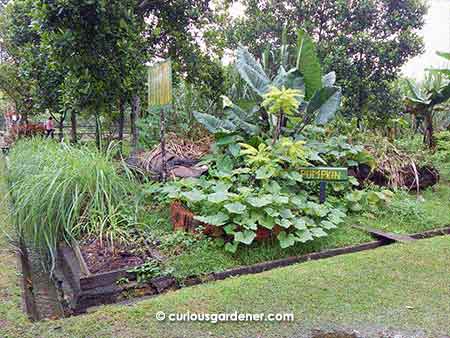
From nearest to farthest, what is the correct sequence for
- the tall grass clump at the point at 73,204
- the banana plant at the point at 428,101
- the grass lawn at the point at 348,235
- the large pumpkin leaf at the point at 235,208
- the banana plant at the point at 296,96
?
the grass lawn at the point at 348,235
the large pumpkin leaf at the point at 235,208
the tall grass clump at the point at 73,204
the banana plant at the point at 296,96
the banana plant at the point at 428,101

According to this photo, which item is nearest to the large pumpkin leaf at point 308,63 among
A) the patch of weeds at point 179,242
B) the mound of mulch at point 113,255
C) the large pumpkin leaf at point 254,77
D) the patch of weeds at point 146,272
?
the large pumpkin leaf at point 254,77

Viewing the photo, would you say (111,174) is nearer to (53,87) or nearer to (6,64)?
(53,87)

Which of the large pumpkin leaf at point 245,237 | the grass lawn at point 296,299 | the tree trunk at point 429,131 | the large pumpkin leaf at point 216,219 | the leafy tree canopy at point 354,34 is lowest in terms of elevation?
the grass lawn at point 296,299

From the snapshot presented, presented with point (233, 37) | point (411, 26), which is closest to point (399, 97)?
point (411, 26)

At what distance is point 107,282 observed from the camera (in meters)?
2.85

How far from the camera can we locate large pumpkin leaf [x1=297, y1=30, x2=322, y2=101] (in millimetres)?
4977

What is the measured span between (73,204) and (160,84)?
180cm

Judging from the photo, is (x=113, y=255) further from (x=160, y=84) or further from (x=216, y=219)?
(x=160, y=84)

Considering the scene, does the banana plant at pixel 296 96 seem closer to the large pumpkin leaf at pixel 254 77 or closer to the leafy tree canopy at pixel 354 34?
the large pumpkin leaf at pixel 254 77

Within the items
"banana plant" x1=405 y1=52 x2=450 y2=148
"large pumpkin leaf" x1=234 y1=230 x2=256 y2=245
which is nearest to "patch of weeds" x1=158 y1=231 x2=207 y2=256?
"large pumpkin leaf" x1=234 y1=230 x2=256 y2=245

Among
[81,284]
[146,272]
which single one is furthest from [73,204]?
[146,272]

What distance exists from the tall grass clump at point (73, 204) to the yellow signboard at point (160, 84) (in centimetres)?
103

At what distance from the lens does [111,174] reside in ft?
12.3

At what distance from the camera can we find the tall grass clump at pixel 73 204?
134 inches
